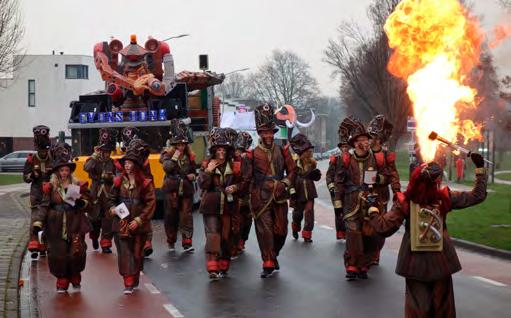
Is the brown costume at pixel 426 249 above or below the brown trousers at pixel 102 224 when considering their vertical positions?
above

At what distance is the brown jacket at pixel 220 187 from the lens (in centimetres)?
1462

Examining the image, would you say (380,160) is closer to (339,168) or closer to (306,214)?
(339,168)

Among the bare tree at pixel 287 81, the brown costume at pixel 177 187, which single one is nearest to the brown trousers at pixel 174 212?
the brown costume at pixel 177 187

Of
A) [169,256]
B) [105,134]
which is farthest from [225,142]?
[105,134]

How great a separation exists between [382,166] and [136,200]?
359 centimetres

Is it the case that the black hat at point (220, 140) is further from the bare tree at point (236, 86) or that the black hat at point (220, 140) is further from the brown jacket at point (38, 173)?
the bare tree at point (236, 86)

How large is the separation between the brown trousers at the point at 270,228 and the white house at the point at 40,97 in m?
62.6

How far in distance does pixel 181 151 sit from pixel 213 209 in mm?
3635

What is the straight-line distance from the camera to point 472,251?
56.8ft

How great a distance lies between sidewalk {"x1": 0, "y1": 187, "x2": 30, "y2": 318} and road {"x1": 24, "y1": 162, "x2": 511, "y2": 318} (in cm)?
37

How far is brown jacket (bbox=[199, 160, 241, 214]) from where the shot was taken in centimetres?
1462

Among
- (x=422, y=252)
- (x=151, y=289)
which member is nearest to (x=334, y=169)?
(x=151, y=289)

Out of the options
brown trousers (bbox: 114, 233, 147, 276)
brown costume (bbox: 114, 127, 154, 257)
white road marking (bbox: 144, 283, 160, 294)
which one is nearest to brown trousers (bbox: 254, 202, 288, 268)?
brown costume (bbox: 114, 127, 154, 257)

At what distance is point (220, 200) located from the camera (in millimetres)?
14617
